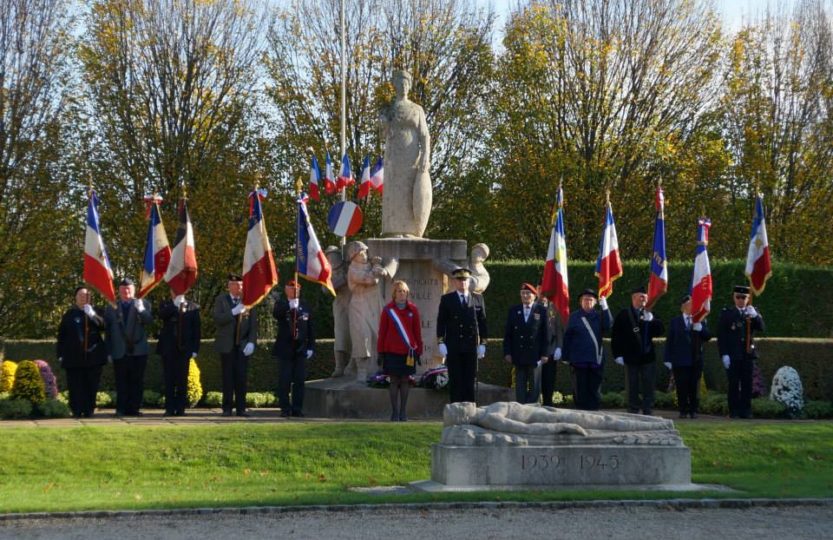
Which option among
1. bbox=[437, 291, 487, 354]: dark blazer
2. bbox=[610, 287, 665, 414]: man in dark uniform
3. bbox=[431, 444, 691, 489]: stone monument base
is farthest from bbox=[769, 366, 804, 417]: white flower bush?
bbox=[431, 444, 691, 489]: stone monument base

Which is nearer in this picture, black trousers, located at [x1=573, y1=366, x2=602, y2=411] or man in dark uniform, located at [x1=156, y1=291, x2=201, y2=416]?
black trousers, located at [x1=573, y1=366, x2=602, y2=411]

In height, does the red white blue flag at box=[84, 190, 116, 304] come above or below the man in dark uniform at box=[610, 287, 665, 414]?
above

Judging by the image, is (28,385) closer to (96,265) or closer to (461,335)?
(96,265)

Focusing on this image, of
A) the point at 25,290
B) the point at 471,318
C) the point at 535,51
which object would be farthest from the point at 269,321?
the point at 471,318

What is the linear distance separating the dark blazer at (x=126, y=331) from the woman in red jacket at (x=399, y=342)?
3.90 metres

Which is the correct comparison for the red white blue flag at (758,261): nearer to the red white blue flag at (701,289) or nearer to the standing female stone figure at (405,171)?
the red white blue flag at (701,289)

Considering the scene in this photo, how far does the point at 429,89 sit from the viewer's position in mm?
37562

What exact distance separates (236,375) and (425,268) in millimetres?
3203

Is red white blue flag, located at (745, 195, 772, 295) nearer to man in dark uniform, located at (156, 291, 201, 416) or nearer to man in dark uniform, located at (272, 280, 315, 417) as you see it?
man in dark uniform, located at (272, 280, 315, 417)

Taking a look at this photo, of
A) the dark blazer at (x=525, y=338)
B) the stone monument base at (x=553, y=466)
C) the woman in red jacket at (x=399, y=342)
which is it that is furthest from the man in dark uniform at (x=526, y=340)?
the stone monument base at (x=553, y=466)

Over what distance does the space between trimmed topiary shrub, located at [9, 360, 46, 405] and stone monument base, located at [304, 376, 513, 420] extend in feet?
12.6

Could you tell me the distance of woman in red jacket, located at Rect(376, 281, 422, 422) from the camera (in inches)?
667

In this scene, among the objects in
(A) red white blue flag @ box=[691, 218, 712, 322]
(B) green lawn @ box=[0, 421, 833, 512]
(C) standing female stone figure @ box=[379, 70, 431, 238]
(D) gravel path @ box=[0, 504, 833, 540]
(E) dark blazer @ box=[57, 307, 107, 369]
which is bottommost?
(D) gravel path @ box=[0, 504, 833, 540]

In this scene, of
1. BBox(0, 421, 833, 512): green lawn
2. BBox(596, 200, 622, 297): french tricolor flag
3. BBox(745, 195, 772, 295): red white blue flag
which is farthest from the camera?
BBox(596, 200, 622, 297): french tricolor flag
